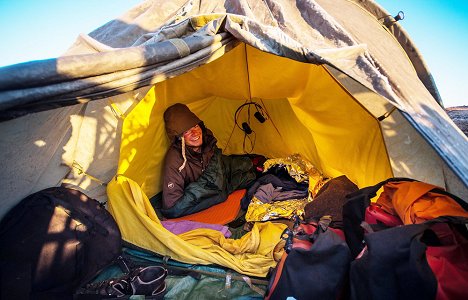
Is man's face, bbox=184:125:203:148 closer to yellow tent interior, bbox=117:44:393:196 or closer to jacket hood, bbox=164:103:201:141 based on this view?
jacket hood, bbox=164:103:201:141

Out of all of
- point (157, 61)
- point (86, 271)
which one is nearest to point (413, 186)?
point (157, 61)

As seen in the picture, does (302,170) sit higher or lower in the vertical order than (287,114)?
lower

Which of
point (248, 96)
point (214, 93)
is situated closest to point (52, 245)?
point (214, 93)

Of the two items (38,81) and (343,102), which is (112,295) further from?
(343,102)

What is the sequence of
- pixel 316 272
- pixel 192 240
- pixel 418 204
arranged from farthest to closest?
pixel 192 240, pixel 418 204, pixel 316 272

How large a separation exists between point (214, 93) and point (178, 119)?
0.53 metres

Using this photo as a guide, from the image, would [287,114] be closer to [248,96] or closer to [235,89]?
[248,96]

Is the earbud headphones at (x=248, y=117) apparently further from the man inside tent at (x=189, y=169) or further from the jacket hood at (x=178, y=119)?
the jacket hood at (x=178, y=119)

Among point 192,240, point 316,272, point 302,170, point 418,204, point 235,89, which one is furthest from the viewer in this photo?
point 302,170

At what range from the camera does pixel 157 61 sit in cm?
146

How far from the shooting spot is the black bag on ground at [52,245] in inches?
63.9

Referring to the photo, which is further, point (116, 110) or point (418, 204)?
point (116, 110)

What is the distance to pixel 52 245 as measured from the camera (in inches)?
69.1

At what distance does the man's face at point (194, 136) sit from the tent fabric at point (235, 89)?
279 mm
